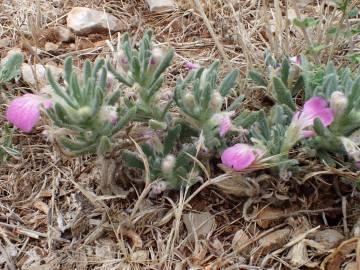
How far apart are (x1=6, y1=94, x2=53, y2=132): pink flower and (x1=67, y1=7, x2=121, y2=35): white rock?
83cm

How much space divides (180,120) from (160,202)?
0.80ft

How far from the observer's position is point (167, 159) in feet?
5.42

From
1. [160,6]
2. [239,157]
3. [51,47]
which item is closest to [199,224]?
[239,157]

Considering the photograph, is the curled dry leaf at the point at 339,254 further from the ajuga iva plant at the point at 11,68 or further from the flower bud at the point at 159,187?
the ajuga iva plant at the point at 11,68

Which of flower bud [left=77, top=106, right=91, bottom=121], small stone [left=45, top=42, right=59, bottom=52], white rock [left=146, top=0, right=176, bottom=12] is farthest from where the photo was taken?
white rock [left=146, top=0, right=176, bottom=12]

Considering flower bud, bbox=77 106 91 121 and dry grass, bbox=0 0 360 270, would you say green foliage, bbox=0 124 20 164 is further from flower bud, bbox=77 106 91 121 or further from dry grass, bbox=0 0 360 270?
flower bud, bbox=77 106 91 121

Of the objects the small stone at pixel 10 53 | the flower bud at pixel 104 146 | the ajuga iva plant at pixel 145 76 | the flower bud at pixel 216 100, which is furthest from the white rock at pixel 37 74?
the flower bud at pixel 216 100

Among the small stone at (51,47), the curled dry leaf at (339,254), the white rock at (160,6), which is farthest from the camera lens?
the white rock at (160,6)

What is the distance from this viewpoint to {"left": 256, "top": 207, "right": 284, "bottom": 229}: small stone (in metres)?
1.70

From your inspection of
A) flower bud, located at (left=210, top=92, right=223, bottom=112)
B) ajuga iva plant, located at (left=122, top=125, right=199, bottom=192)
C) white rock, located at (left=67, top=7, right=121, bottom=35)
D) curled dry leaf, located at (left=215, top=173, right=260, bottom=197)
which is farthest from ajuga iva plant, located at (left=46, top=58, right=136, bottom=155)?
white rock, located at (left=67, top=7, right=121, bottom=35)

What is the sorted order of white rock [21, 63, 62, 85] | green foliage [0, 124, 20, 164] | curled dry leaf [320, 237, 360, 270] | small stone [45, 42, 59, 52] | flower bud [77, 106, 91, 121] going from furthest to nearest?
small stone [45, 42, 59, 52], white rock [21, 63, 62, 85], green foliage [0, 124, 20, 164], curled dry leaf [320, 237, 360, 270], flower bud [77, 106, 91, 121]

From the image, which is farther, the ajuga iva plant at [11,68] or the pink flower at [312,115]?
the ajuga iva plant at [11,68]

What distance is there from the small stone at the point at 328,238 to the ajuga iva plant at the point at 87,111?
613 millimetres

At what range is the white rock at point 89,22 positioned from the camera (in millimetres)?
2368
